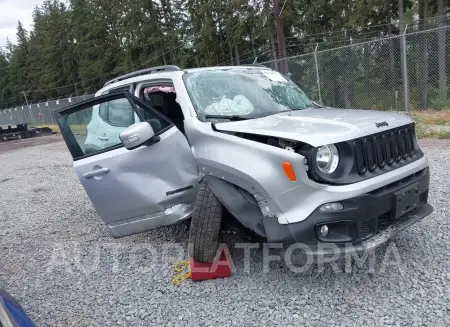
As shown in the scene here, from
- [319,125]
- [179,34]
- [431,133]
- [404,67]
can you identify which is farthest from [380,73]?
[179,34]

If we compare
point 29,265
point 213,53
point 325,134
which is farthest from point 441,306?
point 213,53

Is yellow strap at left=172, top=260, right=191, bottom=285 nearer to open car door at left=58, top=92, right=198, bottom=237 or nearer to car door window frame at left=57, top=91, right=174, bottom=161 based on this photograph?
open car door at left=58, top=92, right=198, bottom=237

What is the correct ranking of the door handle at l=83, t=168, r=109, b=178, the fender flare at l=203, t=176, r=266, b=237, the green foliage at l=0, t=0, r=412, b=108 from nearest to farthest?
the fender flare at l=203, t=176, r=266, b=237, the door handle at l=83, t=168, r=109, b=178, the green foliage at l=0, t=0, r=412, b=108

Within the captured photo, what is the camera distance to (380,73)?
13.6 meters

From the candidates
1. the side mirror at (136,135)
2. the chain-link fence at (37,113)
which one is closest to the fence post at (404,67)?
the side mirror at (136,135)

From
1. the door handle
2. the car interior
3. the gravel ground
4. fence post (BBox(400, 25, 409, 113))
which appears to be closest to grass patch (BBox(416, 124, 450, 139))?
fence post (BBox(400, 25, 409, 113))

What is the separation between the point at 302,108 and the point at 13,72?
89393mm

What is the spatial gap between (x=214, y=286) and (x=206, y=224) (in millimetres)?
552

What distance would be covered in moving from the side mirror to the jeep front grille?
1820 millimetres

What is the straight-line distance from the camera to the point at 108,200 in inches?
157

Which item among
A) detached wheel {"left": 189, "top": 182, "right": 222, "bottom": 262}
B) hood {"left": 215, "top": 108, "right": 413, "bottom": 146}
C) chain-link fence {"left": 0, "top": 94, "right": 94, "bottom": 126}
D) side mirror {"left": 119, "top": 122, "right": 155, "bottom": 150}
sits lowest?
chain-link fence {"left": 0, "top": 94, "right": 94, "bottom": 126}

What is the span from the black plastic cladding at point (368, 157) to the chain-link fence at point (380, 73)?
386 inches

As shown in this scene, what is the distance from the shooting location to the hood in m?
2.81

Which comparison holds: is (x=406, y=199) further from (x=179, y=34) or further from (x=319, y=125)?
(x=179, y=34)
